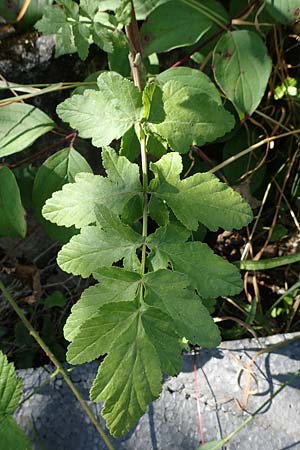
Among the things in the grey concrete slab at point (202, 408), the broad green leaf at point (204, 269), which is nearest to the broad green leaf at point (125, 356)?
the broad green leaf at point (204, 269)

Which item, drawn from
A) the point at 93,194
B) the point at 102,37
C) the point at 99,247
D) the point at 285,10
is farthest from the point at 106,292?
the point at 285,10

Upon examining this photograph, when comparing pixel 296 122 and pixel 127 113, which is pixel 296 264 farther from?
pixel 127 113

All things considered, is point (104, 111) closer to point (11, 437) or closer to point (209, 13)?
point (209, 13)

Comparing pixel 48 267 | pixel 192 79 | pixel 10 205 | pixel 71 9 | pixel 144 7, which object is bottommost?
pixel 48 267

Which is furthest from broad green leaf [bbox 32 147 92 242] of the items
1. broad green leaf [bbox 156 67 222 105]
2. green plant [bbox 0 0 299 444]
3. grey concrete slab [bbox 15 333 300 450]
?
grey concrete slab [bbox 15 333 300 450]

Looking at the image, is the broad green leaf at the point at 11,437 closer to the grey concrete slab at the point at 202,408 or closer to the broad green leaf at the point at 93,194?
the grey concrete slab at the point at 202,408
